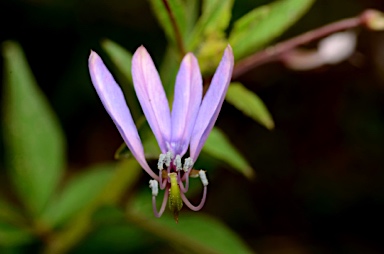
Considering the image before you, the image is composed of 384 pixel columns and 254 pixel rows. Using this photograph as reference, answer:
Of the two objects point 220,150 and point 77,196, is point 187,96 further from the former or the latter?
point 77,196

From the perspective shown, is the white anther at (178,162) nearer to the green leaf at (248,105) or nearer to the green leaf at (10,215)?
the green leaf at (248,105)

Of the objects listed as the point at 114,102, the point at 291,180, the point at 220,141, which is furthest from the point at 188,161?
the point at 291,180

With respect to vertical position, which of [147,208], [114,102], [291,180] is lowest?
[114,102]

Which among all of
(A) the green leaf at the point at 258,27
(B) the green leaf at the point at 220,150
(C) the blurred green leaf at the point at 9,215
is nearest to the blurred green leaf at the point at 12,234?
(C) the blurred green leaf at the point at 9,215

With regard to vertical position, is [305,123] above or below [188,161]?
above

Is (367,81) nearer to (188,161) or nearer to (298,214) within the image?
(298,214)

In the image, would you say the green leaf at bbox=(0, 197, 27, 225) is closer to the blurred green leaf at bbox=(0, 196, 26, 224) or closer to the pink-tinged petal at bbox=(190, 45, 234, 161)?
the blurred green leaf at bbox=(0, 196, 26, 224)
